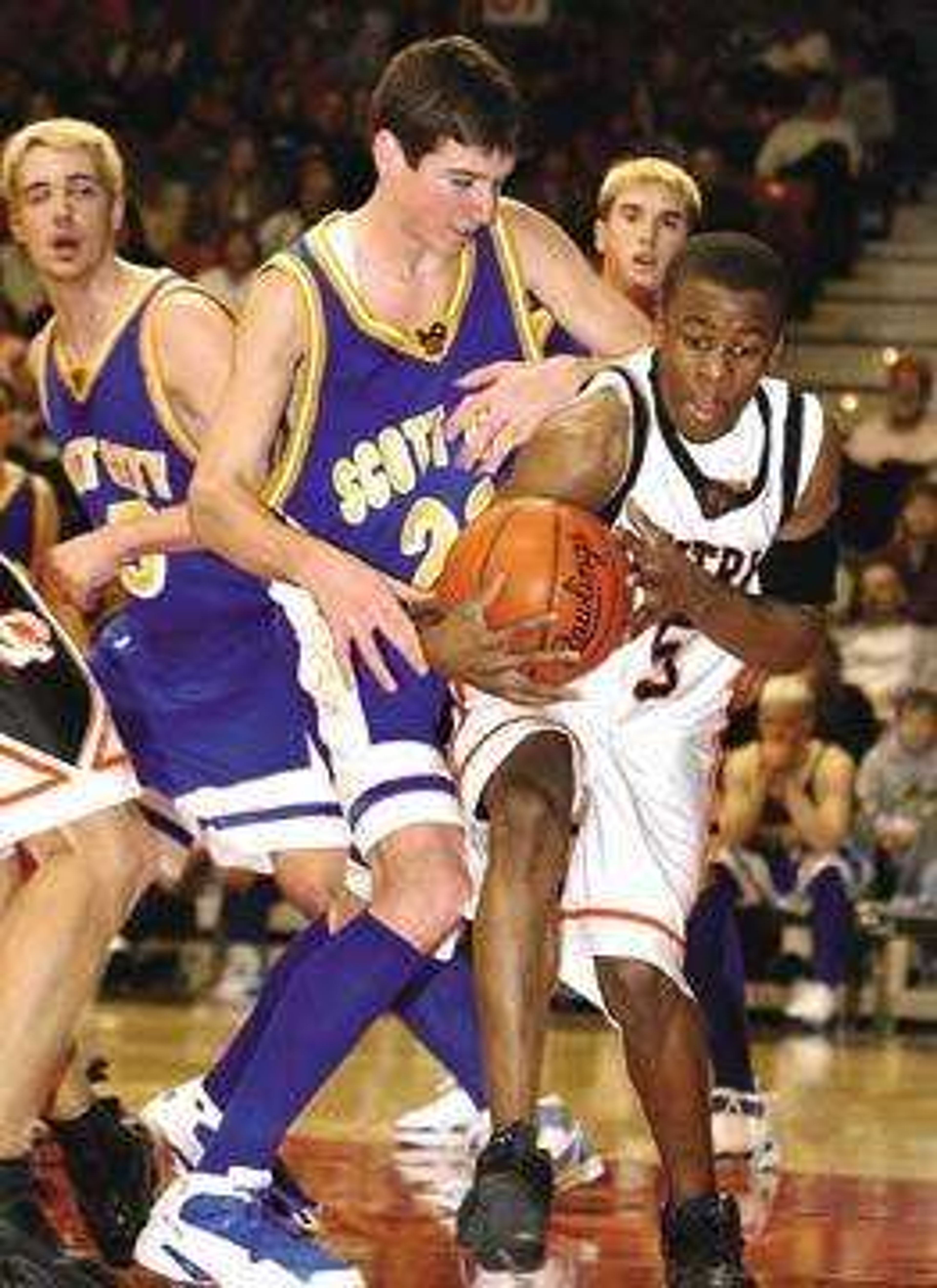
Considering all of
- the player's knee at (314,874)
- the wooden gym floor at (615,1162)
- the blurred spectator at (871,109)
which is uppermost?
the blurred spectator at (871,109)

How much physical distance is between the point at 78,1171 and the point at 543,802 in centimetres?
116

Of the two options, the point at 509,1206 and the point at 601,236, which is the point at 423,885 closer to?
the point at 509,1206

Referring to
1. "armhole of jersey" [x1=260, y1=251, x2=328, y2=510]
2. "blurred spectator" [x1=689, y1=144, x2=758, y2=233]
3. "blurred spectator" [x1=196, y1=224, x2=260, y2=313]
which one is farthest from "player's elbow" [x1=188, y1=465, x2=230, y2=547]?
"blurred spectator" [x1=196, y1=224, x2=260, y2=313]

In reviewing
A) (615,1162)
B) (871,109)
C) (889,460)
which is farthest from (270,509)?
(871,109)

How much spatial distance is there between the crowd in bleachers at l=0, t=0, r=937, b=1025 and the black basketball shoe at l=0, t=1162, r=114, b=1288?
24.5 feet

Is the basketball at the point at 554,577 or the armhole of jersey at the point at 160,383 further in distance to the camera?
the armhole of jersey at the point at 160,383

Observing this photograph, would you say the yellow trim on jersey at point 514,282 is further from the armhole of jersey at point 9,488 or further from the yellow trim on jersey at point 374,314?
the armhole of jersey at point 9,488

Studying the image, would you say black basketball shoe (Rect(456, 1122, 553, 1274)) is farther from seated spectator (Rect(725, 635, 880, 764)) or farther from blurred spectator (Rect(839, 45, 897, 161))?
blurred spectator (Rect(839, 45, 897, 161))

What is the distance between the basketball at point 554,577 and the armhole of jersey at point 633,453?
16 cm

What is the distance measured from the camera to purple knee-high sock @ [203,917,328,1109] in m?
5.66

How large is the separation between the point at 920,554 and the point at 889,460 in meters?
0.92

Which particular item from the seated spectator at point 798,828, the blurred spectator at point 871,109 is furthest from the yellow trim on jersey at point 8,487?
the blurred spectator at point 871,109

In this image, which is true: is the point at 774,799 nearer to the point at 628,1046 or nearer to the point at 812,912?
the point at 812,912

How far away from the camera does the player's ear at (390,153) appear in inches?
223
